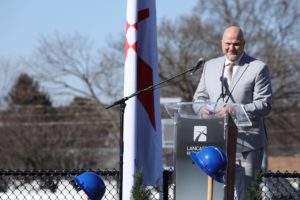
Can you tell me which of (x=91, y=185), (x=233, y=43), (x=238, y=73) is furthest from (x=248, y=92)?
(x=91, y=185)

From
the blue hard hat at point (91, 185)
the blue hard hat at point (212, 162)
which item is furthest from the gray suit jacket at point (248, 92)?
the blue hard hat at point (91, 185)

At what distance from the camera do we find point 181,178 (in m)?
6.48

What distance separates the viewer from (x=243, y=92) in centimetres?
676

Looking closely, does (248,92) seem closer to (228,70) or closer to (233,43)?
(228,70)

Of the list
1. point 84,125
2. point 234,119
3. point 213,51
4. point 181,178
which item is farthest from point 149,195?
point 84,125

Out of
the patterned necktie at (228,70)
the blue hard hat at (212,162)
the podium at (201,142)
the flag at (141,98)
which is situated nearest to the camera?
the blue hard hat at (212,162)

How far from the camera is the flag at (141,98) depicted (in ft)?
24.2

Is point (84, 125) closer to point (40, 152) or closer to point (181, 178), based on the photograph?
point (40, 152)

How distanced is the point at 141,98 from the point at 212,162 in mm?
1683

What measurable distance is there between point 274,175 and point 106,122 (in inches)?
1570

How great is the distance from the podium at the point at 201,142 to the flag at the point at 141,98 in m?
0.89

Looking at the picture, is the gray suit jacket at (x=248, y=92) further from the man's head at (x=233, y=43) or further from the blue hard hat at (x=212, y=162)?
the blue hard hat at (x=212, y=162)

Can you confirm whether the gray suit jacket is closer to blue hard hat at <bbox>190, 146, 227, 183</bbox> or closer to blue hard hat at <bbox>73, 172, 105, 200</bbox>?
blue hard hat at <bbox>190, 146, 227, 183</bbox>

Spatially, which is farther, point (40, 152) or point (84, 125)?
point (84, 125)
